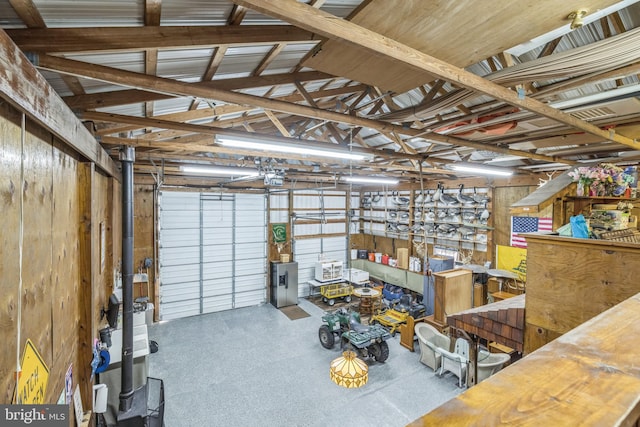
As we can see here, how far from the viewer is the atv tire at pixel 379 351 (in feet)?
21.6

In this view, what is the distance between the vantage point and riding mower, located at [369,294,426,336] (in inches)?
321

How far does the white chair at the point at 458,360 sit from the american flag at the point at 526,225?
3039 millimetres

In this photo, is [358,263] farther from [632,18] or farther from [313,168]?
[632,18]

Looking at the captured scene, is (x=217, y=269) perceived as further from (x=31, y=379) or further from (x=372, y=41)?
(x=372, y=41)

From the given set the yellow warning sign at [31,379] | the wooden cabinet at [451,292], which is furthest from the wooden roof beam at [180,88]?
the wooden cabinet at [451,292]

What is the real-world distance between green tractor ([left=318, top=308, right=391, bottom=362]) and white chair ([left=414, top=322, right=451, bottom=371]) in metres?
0.72

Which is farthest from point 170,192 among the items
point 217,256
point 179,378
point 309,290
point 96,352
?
point 96,352

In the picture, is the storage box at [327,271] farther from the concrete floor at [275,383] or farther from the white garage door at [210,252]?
the concrete floor at [275,383]

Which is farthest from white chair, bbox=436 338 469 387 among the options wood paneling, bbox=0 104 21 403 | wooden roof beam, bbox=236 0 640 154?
wood paneling, bbox=0 104 21 403

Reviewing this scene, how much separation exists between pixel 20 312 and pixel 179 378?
226 inches

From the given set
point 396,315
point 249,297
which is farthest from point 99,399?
point 249,297

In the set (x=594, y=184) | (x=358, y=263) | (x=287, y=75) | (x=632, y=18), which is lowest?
(x=358, y=263)

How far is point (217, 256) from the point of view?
9.85 m

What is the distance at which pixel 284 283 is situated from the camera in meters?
10.4
